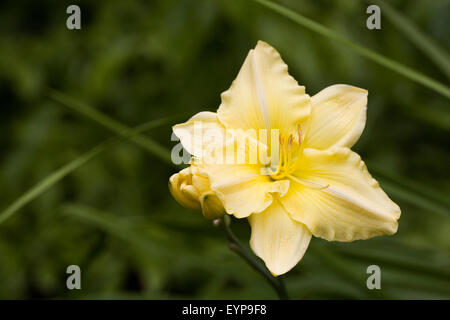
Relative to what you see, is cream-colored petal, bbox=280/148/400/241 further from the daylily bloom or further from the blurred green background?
the blurred green background

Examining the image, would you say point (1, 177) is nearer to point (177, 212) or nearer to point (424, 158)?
point (177, 212)

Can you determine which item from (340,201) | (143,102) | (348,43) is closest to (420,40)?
(348,43)

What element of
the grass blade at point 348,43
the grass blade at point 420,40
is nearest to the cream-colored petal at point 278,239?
the grass blade at point 348,43

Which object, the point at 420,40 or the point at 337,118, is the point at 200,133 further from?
the point at 420,40

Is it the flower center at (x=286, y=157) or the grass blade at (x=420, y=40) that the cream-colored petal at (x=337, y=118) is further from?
the grass blade at (x=420, y=40)

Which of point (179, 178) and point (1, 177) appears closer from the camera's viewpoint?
point (179, 178)

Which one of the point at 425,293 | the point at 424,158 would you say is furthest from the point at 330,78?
the point at 425,293

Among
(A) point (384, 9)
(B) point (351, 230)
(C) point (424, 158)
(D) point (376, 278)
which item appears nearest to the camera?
(B) point (351, 230)

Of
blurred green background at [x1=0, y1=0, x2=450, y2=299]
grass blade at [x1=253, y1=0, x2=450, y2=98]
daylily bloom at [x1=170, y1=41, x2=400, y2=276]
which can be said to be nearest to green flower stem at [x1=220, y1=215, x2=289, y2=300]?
daylily bloom at [x1=170, y1=41, x2=400, y2=276]
